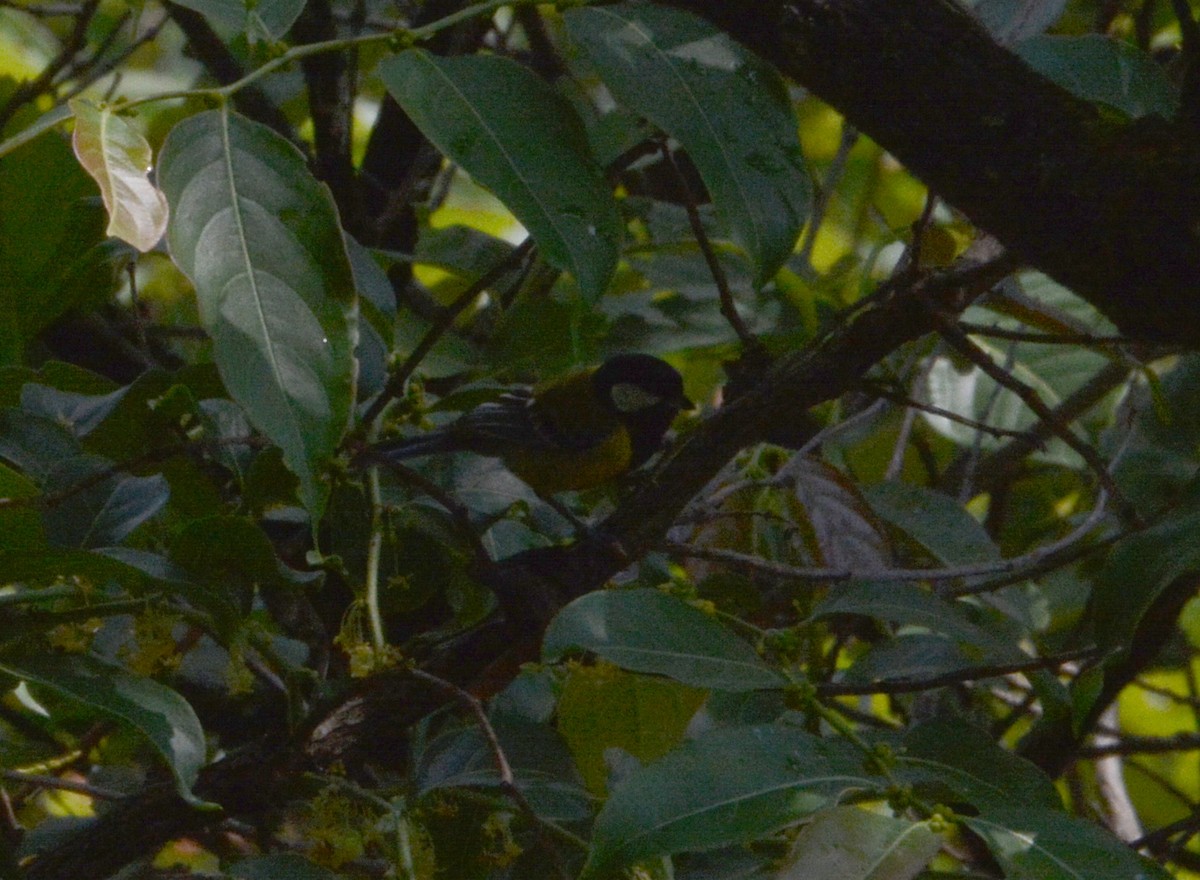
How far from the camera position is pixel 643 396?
8.38 ft

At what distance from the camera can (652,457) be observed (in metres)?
2.79

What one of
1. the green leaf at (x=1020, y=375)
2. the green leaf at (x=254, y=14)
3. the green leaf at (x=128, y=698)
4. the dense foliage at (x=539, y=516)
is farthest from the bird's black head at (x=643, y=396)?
the green leaf at (x=128, y=698)

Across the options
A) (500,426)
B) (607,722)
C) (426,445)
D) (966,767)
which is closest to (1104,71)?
(966,767)

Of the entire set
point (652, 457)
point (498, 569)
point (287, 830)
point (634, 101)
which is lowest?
point (287, 830)

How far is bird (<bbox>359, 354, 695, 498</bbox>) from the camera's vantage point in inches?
95.3

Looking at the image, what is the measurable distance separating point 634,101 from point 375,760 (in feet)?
3.58

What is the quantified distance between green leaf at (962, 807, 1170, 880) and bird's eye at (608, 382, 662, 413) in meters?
1.44

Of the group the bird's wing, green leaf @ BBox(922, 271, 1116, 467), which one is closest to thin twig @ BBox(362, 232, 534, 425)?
the bird's wing

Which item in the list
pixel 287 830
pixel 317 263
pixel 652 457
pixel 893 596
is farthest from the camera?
pixel 652 457

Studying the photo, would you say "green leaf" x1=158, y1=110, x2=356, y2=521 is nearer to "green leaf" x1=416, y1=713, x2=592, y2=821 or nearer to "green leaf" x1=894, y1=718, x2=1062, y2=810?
"green leaf" x1=416, y1=713, x2=592, y2=821

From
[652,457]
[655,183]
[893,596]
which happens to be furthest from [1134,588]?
[655,183]

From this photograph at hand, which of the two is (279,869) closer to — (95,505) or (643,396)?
(95,505)

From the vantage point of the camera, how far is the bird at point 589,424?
242 centimetres

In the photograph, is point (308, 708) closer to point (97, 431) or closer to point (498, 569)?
point (498, 569)
